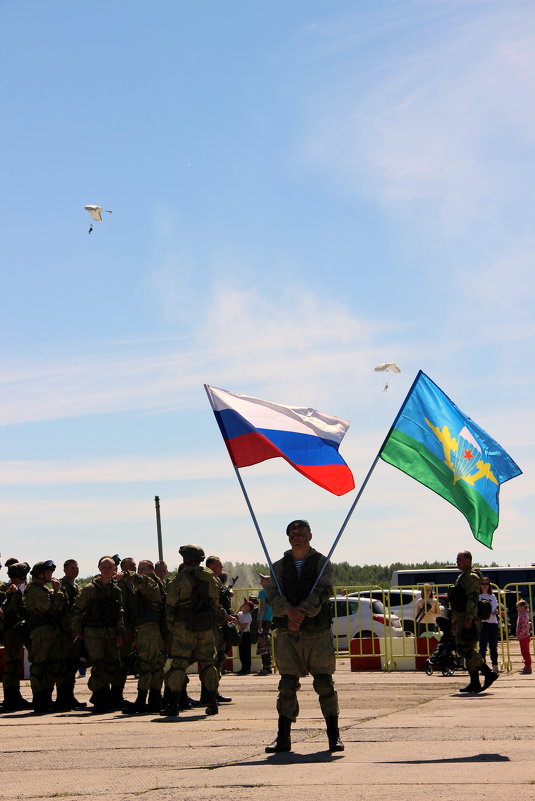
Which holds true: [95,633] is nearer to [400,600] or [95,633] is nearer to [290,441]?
[290,441]

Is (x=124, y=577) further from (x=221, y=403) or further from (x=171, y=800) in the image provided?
(x=171, y=800)

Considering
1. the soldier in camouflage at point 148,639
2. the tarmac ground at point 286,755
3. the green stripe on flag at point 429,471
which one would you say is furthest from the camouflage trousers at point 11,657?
the green stripe on flag at point 429,471

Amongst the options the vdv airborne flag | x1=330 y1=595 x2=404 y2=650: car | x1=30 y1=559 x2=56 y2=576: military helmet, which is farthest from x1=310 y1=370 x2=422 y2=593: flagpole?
x1=330 y1=595 x2=404 y2=650: car

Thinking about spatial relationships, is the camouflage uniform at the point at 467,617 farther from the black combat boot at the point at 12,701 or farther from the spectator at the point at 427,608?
the spectator at the point at 427,608

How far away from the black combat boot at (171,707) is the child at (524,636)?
8.06m

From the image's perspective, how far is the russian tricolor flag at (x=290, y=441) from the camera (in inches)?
421

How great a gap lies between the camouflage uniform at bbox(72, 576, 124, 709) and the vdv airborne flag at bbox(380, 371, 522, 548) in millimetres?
4297

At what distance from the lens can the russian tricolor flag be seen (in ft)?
35.1

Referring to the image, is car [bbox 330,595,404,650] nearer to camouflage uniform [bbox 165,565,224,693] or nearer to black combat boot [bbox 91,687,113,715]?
black combat boot [bbox 91,687,113,715]

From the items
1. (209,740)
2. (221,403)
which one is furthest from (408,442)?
(209,740)

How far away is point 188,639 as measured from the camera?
1205cm

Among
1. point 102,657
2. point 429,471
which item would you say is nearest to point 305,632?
A: point 429,471

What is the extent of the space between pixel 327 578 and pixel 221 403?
2.64m

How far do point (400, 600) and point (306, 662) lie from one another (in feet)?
42.0
